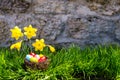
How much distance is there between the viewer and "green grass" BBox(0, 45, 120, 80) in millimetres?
2678

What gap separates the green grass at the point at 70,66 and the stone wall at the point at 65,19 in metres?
0.29

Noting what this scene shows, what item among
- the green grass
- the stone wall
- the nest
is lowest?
the green grass

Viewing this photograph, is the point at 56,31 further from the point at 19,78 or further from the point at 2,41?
the point at 19,78

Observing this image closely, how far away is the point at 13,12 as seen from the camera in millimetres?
3215

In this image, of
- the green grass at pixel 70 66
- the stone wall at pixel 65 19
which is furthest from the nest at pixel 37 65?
the stone wall at pixel 65 19

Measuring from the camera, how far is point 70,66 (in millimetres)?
2787

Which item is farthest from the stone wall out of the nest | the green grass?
the nest

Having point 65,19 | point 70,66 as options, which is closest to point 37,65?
point 70,66

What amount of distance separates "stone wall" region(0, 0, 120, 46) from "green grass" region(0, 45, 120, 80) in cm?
29

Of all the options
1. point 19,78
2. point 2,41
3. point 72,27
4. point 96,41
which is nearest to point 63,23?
point 72,27

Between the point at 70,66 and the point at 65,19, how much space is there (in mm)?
580

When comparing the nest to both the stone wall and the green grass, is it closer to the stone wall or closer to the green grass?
the green grass

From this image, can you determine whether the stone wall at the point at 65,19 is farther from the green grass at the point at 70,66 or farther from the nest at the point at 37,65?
the nest at the point at 37,65

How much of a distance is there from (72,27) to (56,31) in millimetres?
135
